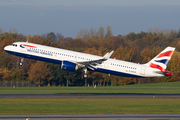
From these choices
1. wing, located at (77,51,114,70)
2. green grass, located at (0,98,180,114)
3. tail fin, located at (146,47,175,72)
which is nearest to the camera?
green grass, located at (0,98,180,114)

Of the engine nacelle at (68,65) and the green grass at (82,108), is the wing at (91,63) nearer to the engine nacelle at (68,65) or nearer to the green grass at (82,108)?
the engine nacelle at (68,65)

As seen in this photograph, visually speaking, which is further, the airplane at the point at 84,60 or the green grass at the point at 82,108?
the airplane at the point at 84,60

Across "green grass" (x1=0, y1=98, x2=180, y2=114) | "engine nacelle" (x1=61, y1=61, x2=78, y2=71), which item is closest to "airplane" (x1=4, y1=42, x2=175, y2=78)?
"engine nacelle" (x1=61, y1=61, x2=78, y2=71)

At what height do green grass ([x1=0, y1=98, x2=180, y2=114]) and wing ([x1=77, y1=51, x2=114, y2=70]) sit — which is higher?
wing ([x1=77, y1=51, x2=114, y2=70])

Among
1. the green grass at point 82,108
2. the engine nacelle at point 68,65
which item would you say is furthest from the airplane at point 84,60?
the green grass at point 82,108

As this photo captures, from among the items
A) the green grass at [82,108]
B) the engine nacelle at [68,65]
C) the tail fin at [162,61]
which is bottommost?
the green grass at [82,108]

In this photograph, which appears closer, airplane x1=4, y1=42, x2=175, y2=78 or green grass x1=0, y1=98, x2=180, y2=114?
green grass x1=0, y1=98, x2=180, y2=114

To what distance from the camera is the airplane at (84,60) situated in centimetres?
5522

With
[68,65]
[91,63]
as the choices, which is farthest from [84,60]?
[68,65]

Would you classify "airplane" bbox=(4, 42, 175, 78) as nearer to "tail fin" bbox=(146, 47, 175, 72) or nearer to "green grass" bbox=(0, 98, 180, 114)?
"tail fin" bbox=(146, 47, 175, 72)

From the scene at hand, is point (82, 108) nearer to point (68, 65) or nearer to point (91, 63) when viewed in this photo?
point (68, 65)

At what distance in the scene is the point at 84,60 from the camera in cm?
5744

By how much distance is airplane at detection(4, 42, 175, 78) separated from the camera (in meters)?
55.2

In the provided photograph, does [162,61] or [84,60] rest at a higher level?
[162,61]
